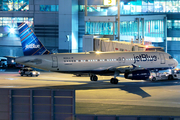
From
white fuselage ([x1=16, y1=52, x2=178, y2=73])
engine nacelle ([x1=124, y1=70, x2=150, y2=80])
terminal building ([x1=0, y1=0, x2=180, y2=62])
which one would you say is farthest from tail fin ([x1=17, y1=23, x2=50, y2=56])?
terminal building ([x1=0, y1=0, x2=180, y2=62])

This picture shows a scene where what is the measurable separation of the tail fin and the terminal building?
3124cm

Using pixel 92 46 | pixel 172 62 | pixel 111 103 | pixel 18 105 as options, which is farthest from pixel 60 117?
pixel 92 46

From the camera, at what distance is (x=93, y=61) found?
4041cm

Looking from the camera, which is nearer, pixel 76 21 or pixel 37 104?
pixel 37 104

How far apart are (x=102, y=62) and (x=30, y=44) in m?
12.0

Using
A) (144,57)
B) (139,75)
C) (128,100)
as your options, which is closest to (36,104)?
A: (128,100)

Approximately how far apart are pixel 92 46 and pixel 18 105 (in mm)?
43410

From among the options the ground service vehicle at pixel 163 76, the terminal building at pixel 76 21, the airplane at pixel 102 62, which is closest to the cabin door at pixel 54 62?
the airplane at pixel 102 62

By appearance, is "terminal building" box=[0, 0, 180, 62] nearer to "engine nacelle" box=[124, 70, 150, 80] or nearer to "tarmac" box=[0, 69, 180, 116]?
"engine nacelle" box=[124, 70, 150, 80]

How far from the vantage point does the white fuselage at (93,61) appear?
1537 inches

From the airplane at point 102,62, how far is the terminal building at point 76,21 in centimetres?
3140

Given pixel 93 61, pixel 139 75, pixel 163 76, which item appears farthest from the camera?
pixel 163 76

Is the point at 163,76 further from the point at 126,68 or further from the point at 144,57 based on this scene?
the point at 126,68

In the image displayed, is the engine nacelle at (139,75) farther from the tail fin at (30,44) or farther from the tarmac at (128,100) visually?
the tail fin at (30,44)
